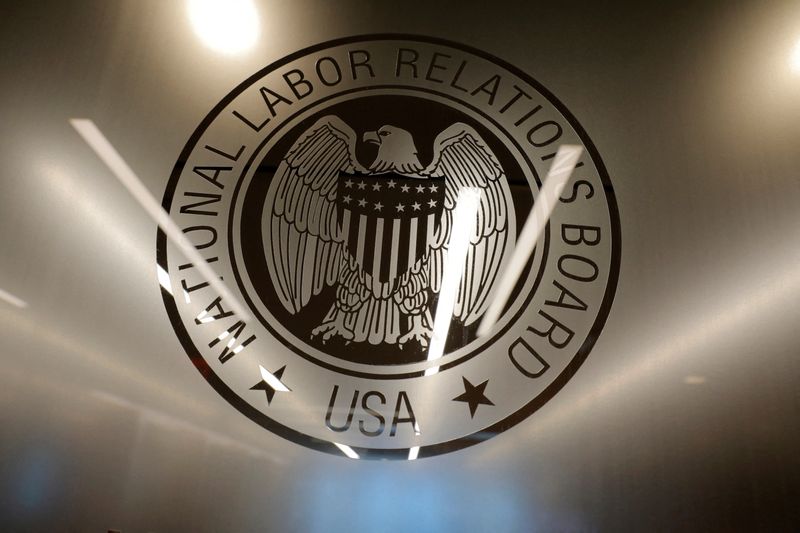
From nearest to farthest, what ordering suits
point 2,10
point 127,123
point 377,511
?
point 377,511, point 127,123, point 2,10

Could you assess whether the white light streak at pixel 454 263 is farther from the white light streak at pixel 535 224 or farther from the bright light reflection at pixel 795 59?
the bright light reflection at pixel 795 59

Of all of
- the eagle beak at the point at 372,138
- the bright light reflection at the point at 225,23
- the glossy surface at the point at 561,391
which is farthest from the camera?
the bright light reflection at the point at 225,23

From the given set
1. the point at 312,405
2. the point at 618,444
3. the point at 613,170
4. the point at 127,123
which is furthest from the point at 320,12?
the point at 618,444

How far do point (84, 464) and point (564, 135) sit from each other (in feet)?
3.93

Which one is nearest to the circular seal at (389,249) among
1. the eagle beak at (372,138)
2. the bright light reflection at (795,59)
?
the eagle beak at (372,138)

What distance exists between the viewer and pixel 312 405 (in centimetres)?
115

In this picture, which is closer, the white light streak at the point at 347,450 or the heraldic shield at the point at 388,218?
the white light streak at the point at 347,450

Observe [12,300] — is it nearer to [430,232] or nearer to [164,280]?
[164,280]

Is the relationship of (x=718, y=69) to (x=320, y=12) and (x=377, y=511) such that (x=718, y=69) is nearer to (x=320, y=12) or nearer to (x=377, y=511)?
(x=320, y=12)

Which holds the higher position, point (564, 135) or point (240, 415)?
point (564, 135)

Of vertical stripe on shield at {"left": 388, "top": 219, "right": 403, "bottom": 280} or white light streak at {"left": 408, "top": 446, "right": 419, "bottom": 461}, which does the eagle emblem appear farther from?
white light streak at {"left": 408, "top": 446, "right": 419, "bottom": 461}

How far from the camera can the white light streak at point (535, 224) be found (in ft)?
3.90

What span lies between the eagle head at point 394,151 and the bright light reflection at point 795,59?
2.84 feet

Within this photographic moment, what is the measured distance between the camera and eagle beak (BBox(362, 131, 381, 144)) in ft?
4.25
